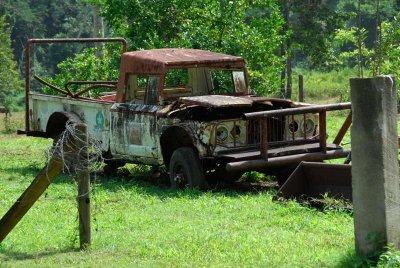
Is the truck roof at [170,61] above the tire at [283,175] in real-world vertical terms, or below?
above

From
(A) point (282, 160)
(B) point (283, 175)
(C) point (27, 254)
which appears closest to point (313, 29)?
(B) point (283, 175)

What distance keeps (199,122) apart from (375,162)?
5.71m

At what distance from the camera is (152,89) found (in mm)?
14719

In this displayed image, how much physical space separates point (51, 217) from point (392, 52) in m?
19.2

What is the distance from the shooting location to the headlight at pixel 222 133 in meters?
13.4

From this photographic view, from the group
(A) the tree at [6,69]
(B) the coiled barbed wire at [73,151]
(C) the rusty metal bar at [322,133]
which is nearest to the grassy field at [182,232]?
(B) the coiled barbed wire at [73,151]

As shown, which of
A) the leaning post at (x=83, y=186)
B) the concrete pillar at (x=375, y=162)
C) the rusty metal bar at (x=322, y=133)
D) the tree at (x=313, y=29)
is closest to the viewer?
the concrete pillar at (x=375, y=162)

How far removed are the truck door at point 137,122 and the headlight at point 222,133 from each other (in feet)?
3.93

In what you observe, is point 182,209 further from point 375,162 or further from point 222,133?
point 375,162

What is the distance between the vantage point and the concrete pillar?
788cm

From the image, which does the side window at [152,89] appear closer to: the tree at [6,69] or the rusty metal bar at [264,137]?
the rusty metal bar at [264,137]

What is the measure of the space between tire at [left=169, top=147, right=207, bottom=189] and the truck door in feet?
1.93

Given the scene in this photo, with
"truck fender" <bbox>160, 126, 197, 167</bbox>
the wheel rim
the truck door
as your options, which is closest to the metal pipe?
"truck fender" <bbox>160, 126, 197, 167</bbox>

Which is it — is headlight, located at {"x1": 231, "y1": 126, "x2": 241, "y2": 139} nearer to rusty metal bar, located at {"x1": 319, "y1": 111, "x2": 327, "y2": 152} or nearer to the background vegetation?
the background vegetation
